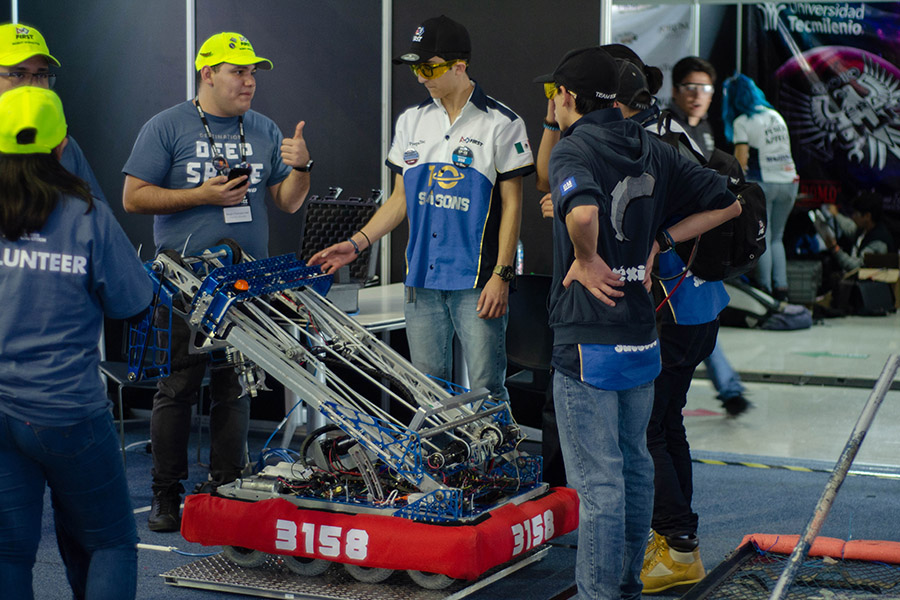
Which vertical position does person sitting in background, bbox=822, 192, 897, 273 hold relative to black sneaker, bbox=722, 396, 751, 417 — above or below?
above

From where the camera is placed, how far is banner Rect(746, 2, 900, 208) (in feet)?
27.9

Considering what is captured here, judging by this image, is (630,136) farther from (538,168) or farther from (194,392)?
(194,392)

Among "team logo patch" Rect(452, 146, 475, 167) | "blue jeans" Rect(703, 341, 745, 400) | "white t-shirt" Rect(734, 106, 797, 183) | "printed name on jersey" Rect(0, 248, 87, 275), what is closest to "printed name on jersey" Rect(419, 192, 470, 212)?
"team logo patch" Rect(452, 146, 475, 167)

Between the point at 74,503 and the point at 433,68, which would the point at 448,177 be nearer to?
the point at 433,68

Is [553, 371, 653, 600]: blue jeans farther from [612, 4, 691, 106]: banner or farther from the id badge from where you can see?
[612, 4, 691, 106]: banner

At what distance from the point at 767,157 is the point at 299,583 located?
5.81m

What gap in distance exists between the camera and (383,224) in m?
3.78

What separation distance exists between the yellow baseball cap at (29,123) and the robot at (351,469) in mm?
790

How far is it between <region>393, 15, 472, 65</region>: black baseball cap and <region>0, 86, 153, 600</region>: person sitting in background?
1474 millimetres

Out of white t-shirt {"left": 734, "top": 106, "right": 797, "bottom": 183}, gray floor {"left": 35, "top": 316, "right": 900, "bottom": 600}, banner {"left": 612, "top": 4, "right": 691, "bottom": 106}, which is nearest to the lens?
gray floor {"left": 35, "top": 316, "right": 900, "bottom": 600}

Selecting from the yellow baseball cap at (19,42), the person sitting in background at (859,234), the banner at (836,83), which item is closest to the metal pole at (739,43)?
the banner at (836,83)

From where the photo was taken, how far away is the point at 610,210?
2.59 m

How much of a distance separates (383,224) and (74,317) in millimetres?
1576

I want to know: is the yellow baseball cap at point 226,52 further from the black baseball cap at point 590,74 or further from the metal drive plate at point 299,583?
the metal drive plate at point 299,583
